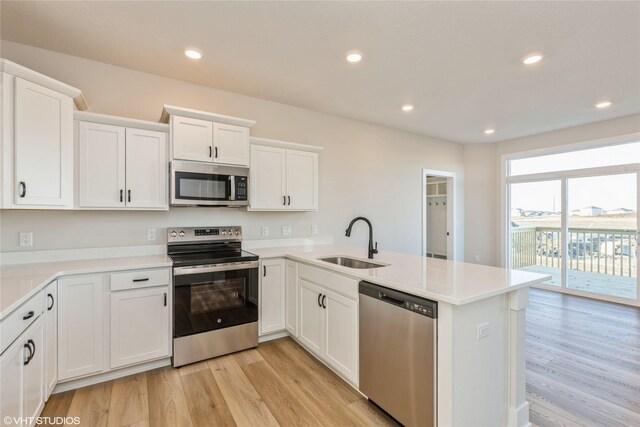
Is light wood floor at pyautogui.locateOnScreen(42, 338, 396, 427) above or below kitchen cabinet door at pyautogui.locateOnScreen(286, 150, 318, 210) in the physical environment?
below

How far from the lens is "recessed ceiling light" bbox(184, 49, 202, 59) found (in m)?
2.55

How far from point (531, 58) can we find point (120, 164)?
149 inches

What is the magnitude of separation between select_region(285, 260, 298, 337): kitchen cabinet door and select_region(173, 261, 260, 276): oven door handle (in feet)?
1.22

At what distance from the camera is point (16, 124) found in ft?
6.48

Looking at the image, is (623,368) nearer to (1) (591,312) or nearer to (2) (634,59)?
(1) (591,312)

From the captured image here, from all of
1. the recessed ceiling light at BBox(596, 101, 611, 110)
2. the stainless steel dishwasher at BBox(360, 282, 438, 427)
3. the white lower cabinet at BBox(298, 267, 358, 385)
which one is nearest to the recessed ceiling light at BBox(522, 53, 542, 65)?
the recessed ceiling light at BBox(596, 101, 611, 110)

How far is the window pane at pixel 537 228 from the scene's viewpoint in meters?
5.14

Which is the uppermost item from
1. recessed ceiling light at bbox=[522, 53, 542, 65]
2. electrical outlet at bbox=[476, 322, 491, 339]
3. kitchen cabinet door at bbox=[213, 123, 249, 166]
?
recessed ceiling light at bbox=[522, 53, 542, 65]

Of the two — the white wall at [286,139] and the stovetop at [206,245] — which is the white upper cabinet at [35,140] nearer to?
the white wall at [286,139]

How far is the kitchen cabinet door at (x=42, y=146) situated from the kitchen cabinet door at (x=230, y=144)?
1.11m

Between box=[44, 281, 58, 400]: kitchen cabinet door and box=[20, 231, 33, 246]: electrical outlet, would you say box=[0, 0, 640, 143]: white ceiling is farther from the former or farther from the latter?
box=[44, 281, 58, 400]: kitchen cabinet door

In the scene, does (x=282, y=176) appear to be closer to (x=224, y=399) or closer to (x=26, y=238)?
(x=224, y=399)

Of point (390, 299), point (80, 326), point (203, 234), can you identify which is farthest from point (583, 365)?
point (80, 326)

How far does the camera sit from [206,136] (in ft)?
9.32
